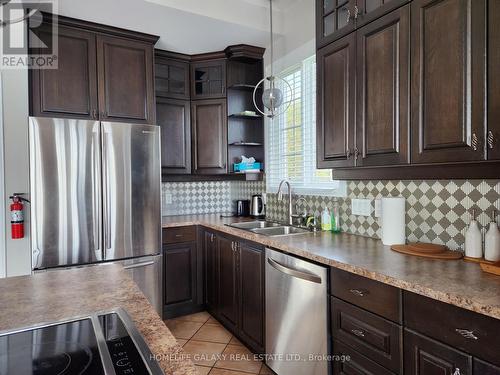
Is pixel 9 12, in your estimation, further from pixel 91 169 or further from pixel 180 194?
pixel 180 194

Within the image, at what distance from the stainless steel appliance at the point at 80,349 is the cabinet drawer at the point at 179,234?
2179 mm

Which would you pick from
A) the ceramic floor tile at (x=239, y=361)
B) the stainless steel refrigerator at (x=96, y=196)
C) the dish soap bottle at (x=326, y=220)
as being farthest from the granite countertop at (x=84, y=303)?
the dish soap bottle at (x=326, y=220)

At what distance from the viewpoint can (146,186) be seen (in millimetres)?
2766

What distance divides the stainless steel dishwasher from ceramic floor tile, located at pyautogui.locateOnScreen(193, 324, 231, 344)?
2.03ft

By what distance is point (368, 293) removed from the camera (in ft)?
4.78

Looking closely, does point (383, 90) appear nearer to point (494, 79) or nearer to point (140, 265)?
point (494, 79)

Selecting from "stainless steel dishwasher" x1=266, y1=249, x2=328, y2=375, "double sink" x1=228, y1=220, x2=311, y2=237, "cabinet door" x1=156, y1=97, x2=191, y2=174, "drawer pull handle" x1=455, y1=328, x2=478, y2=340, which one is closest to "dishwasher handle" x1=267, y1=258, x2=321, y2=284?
"stainless steel dishwasher" x1=266, y1=249, x2=328, y2=375

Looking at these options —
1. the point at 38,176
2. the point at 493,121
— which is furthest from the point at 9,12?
the point at 493,121

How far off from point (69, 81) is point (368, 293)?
2.73 meters

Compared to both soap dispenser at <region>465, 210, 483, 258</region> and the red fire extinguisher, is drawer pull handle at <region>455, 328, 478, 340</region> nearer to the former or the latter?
soap dispenser at <region>465, 210, 483, 258</region>

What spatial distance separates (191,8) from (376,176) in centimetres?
197

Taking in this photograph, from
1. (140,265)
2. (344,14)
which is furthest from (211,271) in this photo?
(344,14)

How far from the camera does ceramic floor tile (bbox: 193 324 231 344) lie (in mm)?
2729

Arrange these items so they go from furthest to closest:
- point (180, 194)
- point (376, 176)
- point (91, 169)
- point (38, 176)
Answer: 1. point (180, 194)
2. point (91, 169)
3. point (38, 176)
4. point (376, 176)
